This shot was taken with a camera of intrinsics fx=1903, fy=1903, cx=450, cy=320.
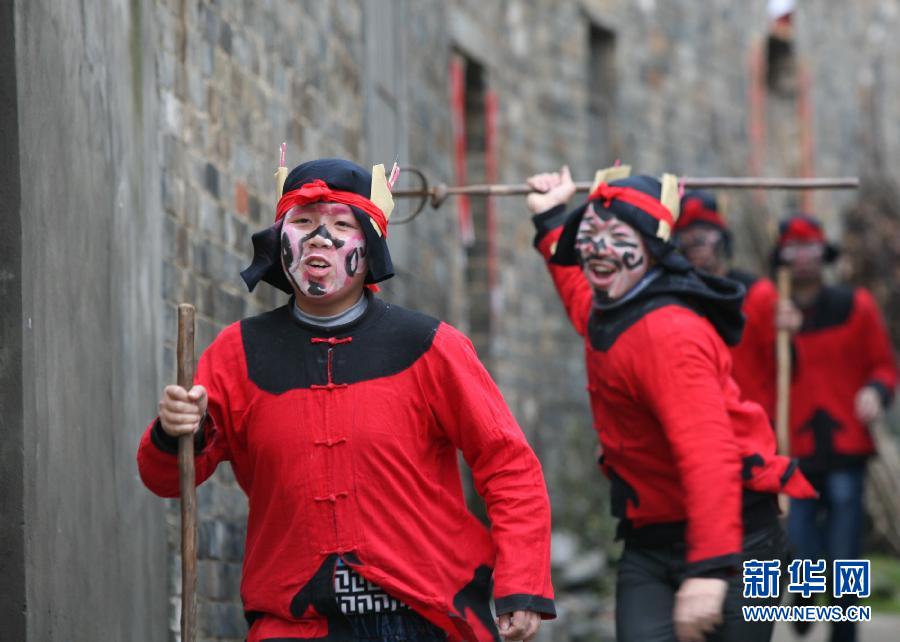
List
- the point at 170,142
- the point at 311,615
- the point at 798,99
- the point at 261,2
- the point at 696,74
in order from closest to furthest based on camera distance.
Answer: the point at 311,615, the point at 170,142, the point at 261,2, the point at 696,74, the point at 798,99

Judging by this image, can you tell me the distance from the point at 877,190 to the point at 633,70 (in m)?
5.84

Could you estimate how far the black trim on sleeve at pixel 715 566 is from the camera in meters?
4.99

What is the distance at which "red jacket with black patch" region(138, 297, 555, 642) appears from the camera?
4449 mm

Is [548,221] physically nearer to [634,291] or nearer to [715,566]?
[634,291]

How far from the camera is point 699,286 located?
5.53 m

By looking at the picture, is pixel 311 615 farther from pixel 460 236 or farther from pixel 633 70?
pixel 633 70

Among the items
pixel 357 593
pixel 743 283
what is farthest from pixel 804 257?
pixel 357 593

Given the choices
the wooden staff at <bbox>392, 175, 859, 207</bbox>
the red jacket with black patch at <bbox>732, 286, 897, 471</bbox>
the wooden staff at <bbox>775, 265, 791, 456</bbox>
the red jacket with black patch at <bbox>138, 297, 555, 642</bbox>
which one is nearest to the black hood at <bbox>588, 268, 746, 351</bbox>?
the wooden staff at <bbox>392, 175, 859, 207</bbox>

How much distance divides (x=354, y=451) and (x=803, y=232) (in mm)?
4999

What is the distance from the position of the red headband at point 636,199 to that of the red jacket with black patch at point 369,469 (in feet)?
3.72

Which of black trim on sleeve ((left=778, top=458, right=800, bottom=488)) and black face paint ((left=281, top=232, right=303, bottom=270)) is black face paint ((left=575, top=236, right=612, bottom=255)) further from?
black face paint ((left=281, top=232, right=303, bottom=270))

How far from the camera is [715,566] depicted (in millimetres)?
4992

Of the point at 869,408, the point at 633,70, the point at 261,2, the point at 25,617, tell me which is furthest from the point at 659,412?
the point at 633,70

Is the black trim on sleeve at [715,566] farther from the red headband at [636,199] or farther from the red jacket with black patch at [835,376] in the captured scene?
the red jacket with black patch at [835,376]
